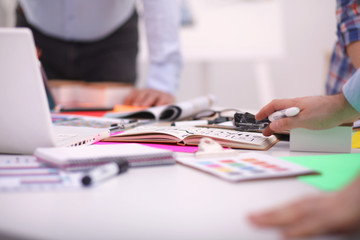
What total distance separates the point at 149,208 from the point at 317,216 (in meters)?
0.16

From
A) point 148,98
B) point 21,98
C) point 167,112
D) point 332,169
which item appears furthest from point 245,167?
point 148,98

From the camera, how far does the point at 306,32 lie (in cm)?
332

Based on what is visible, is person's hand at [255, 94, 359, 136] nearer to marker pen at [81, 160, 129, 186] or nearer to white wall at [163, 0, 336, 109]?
marker pen at [81, 160, 129, 186]

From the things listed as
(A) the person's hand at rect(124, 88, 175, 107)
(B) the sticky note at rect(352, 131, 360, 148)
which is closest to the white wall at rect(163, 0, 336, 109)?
(A) the person's hand at rect(124, 88, 175, 107)

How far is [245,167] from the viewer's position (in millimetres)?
488

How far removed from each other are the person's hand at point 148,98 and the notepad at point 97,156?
721 millimetres

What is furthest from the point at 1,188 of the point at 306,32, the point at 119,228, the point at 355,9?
the point at 306,32

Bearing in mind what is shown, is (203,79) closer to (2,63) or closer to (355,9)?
(355,9)

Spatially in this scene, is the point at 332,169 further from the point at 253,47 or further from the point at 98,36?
the point at 253,47

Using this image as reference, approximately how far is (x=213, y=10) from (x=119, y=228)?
2573mm

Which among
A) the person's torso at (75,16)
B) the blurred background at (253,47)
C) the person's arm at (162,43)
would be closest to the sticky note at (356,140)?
the person's arm at (162,43)

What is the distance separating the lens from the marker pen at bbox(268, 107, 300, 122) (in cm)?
63

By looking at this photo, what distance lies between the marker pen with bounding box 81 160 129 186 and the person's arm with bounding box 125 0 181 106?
941 millimetres

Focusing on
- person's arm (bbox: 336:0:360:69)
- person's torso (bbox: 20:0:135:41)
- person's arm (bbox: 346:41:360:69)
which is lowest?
person's arm (bbox: 346:41:360:69)
